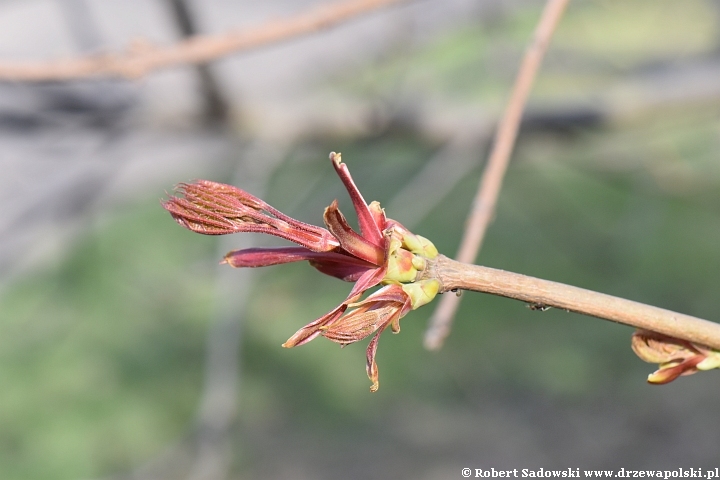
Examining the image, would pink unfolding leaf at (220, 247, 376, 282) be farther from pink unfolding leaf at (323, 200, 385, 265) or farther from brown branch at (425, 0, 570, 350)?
brown branch at (425, 0, 570, 350)

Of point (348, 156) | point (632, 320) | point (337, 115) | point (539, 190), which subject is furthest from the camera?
point (348, 156)

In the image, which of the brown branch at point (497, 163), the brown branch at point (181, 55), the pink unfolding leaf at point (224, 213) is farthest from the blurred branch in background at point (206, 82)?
the pink unfolding leaf at point (224, 213)

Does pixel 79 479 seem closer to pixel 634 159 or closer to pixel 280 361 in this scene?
pixel 280 361

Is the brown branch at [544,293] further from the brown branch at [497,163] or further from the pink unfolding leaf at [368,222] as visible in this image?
the brown branch at [497,163]

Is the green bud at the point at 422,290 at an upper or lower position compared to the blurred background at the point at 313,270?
lower

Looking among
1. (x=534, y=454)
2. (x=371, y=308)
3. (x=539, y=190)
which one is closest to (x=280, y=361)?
(x=534, y=454)

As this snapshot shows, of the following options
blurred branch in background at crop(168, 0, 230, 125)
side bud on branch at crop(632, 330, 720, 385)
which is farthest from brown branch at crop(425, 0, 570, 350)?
blurred branch in background at crop(168, 0, 230, 125)

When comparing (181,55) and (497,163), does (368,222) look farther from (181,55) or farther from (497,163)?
(181,55)
